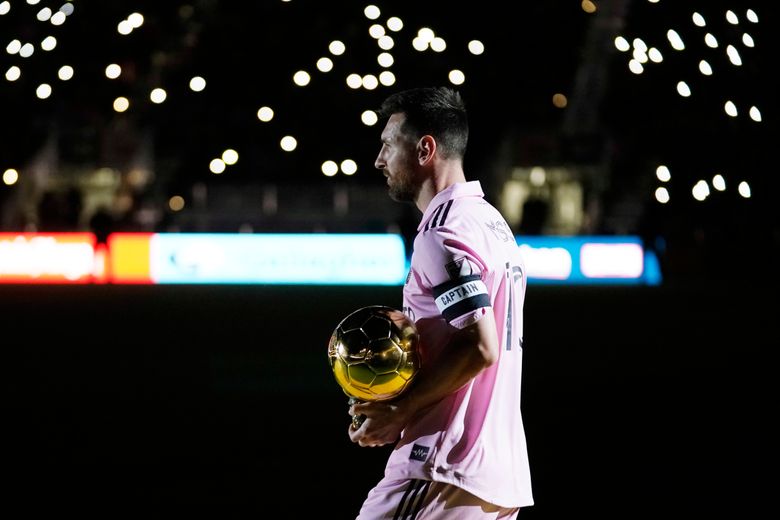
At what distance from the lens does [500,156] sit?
49.1ft

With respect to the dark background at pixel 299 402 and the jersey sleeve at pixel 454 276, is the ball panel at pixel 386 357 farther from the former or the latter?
the dark background at pixel 299 402

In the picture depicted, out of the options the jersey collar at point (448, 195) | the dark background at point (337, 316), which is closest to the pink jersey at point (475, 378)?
the jersey collar at point (448, 195)

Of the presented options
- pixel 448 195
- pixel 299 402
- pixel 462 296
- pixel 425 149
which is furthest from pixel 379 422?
pixel 299 402

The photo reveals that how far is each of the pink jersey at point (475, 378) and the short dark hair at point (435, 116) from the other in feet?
0.41

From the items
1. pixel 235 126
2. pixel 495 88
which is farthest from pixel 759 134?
pixel 235 126

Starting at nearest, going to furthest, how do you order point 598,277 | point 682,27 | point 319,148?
point 682,27
point 598,277
point 319,148

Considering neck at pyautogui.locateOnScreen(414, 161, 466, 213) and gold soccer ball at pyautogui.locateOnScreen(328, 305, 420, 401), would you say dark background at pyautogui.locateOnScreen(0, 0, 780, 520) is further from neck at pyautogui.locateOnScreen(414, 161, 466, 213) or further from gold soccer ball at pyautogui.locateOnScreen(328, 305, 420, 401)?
gold soccer ball at pyautogui.locateOnScreen(328, 305, 420, 401)

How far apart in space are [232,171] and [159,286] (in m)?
6.40

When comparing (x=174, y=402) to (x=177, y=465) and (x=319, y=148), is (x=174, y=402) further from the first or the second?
(x=319, y=148)

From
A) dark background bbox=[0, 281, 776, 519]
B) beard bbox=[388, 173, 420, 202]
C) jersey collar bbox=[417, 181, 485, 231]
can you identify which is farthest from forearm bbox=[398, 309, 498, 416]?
dark background bbox=[0, 281, 776, 519]

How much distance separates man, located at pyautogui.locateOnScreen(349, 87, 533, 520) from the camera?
2.10 meters

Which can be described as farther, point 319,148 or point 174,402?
point 319,148

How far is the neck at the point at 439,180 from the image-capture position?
2332mm

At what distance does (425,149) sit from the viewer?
2.31 metres
